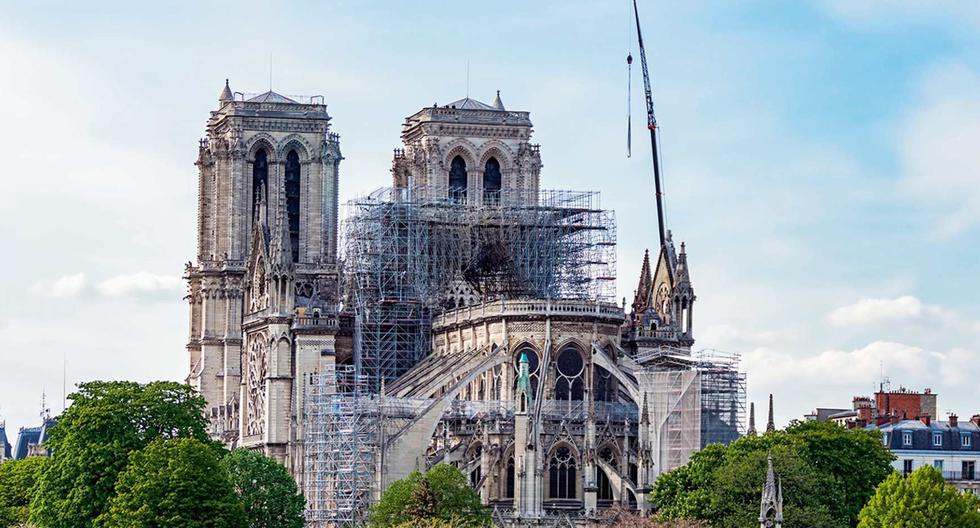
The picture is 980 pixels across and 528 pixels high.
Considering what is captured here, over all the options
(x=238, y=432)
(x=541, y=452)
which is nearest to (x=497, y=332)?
(x=541, y=452)

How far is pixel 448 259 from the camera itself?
130125mm

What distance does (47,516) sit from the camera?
102438 mm

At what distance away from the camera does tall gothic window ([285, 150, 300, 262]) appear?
14088 cm

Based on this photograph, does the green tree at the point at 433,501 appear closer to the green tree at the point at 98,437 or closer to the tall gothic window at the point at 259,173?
the green tree at the point at 98,437

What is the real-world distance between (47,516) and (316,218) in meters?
40.7

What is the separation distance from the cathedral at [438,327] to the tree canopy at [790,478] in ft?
30.3

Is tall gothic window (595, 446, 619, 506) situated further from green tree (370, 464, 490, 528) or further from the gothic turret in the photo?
the gothic turret

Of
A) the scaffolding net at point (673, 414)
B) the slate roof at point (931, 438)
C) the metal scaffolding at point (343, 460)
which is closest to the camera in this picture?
the metal scaffolding at point (343, 460)

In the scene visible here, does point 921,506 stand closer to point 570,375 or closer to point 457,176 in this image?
point 570,375

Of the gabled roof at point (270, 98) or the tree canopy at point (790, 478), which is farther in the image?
the gabled roof at point (270, 98)

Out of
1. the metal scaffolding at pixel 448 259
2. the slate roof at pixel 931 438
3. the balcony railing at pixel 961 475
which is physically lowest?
the balcony railing at pixel 961 475

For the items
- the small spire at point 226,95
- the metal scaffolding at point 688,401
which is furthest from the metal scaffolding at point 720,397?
the small spire at point 226,95

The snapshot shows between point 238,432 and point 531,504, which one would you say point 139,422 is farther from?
point 238,432

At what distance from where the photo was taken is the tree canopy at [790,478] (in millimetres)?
97875
